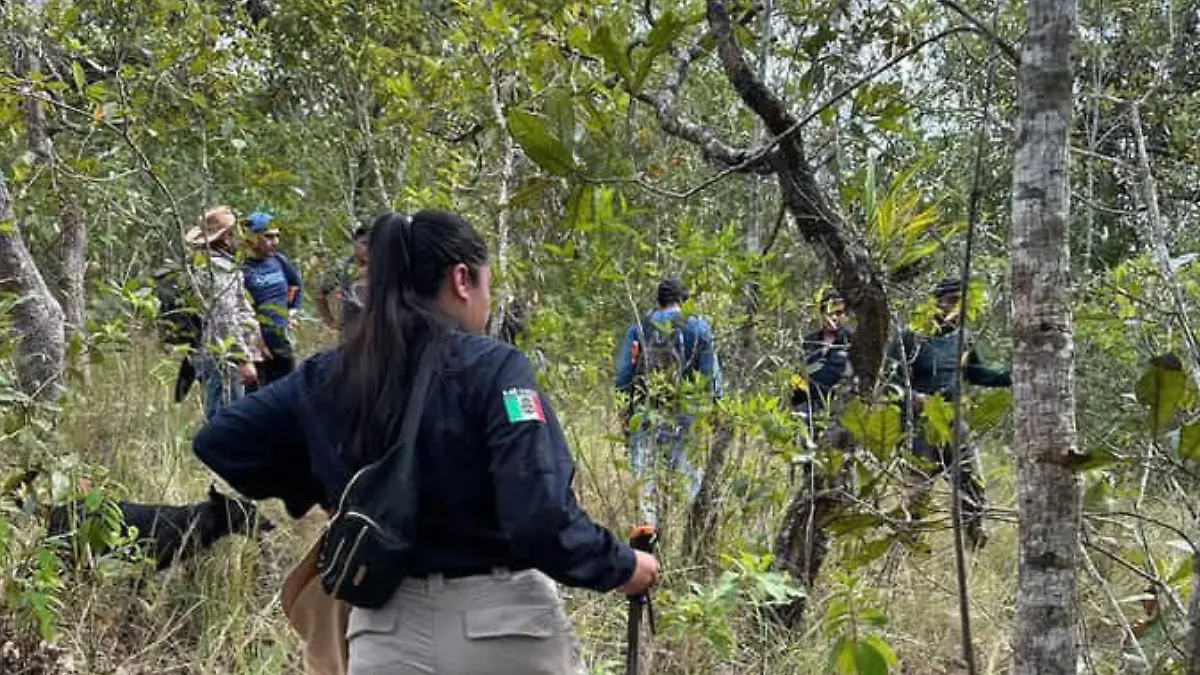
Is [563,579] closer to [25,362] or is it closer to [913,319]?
[913,319]

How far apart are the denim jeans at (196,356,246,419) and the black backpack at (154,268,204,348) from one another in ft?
0.37

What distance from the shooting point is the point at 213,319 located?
480 centimetres

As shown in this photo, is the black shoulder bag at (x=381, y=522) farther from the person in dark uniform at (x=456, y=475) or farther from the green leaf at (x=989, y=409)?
the green leaf at (x=989, y=409)

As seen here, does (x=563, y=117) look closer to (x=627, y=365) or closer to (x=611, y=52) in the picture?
(x=611, y=52)

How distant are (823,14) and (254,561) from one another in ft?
9.36

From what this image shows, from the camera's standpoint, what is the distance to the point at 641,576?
2.53 metres

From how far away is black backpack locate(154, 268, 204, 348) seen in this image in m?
4.70

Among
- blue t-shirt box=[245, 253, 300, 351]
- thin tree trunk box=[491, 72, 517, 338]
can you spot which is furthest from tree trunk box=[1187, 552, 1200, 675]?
blue t-shirt box=[245, 253, 300, 351]

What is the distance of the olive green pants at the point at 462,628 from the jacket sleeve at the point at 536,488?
104 millimetres

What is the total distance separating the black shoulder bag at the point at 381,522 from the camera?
232 cm

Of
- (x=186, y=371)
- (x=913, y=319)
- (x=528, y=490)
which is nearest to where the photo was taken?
(x=528, y=490)

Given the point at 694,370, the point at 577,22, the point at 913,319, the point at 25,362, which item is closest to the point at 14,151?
the point at 25,362

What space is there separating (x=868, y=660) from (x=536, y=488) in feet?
2.27

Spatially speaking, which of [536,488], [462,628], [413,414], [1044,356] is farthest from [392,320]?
[1044,356]
